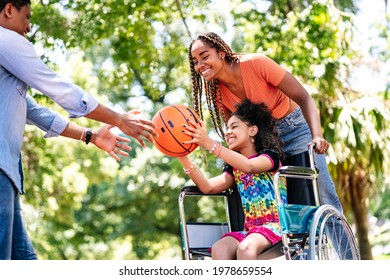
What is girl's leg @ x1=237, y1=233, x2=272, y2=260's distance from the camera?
4.16m

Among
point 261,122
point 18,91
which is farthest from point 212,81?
point 18,91

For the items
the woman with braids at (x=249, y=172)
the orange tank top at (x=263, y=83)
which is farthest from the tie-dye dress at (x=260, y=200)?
the orange tank top at (x=263, y=83)

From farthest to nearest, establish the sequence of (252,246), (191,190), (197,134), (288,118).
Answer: (288,118)
(191,190)
(197,134)
(252,246)

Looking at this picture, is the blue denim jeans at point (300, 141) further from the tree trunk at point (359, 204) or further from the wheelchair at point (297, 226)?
the tree trunk at point (359, 204)

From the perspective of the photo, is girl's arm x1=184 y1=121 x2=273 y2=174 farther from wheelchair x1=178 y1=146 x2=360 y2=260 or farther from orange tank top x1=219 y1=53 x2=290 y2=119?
orange tank top x1=219 y1=53 x2=290 y2=119

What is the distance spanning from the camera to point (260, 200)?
4500 millimetres

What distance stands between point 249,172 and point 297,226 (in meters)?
0.44

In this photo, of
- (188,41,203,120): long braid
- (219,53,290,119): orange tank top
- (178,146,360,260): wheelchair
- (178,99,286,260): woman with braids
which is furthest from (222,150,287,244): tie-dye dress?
(188,41,203,120): long braid

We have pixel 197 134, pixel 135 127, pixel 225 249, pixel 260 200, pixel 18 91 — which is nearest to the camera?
pixel 18 91

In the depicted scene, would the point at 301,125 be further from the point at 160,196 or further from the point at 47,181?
the point at 160,196

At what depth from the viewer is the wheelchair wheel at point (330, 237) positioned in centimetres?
419

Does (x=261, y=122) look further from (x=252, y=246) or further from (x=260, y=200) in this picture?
(x=252, y=246)

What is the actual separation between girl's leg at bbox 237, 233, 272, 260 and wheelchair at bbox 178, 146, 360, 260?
0.06 m
